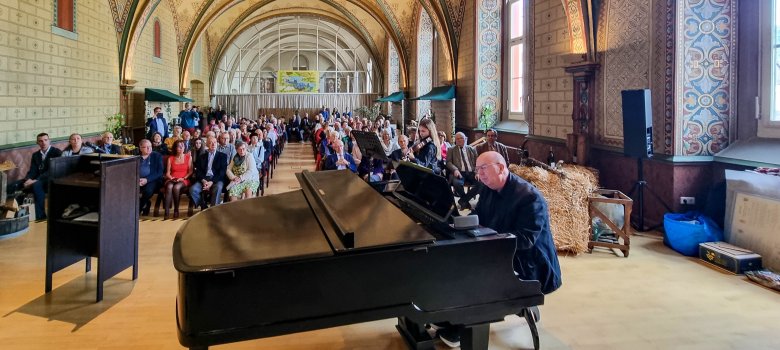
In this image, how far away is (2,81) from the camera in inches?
301

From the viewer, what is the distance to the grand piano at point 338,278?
2162mm

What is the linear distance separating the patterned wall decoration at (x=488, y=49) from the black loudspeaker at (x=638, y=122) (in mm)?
6083

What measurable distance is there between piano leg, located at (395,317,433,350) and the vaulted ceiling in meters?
11.2

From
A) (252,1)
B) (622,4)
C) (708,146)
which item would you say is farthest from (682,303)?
(252,1)

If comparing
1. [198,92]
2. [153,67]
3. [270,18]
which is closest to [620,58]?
[153,67]

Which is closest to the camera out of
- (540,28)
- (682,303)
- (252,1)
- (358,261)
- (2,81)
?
(358,261)

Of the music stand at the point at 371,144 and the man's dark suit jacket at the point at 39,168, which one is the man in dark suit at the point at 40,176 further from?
the music stand at the point at 371,144

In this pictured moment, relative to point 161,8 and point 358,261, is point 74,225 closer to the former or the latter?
point 358,261

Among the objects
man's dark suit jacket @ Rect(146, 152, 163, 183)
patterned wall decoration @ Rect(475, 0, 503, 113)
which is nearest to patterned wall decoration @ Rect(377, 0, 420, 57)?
patterned wall decoration @ Rect(475, 0, 503, 113)

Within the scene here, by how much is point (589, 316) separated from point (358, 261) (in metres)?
2.33

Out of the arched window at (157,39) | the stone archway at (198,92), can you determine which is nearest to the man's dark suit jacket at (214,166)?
the arched window at (157,39)

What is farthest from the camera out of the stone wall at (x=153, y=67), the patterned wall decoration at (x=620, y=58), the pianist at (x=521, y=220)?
the stone wall at (x=153, y=67)

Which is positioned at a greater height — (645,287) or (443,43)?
(443,43)

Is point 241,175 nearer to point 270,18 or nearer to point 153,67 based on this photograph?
point 153,67
